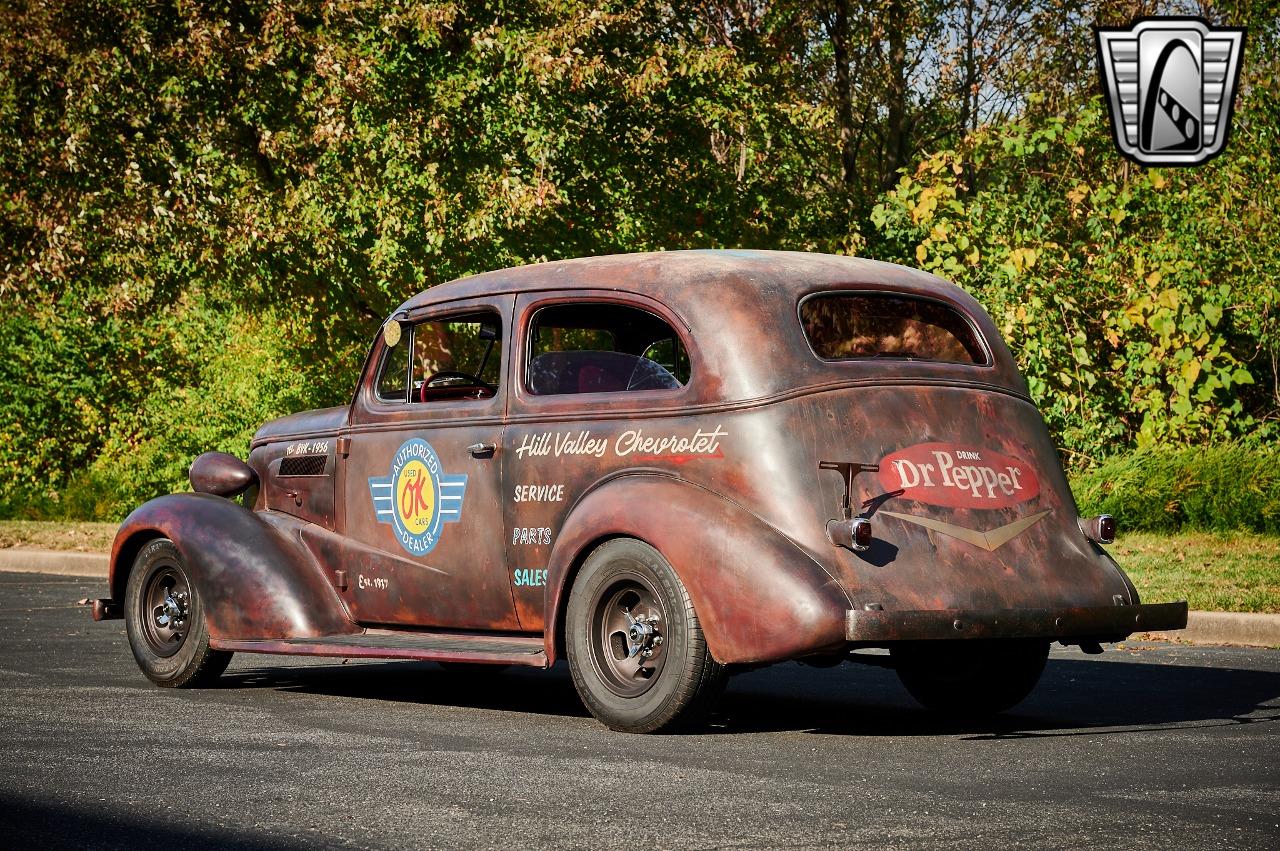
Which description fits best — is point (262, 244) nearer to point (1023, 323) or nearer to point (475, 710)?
point (1023, 323)

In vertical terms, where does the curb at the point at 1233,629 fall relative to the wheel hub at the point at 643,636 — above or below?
below

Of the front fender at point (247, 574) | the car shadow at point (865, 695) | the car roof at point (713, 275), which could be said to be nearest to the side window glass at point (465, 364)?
the car roof at point (713, 275)

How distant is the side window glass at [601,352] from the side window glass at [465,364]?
0.82ft

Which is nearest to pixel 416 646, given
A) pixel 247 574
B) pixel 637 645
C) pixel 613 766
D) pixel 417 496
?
pixel 417 496

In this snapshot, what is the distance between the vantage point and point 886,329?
24.5ft

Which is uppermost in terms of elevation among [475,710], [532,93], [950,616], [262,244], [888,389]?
[532,93]

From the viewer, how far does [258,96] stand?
17.5 meters

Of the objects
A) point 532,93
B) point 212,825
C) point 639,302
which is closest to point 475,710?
point 639,302

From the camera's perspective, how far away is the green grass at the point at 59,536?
1894cm

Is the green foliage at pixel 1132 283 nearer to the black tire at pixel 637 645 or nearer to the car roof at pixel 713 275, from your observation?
the car roof at pixel 713 275

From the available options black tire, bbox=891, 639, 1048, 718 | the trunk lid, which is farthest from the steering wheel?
black tire, bbox=891, 639, 1048, 718

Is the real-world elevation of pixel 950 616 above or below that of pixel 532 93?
below

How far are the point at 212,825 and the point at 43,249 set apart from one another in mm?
14335

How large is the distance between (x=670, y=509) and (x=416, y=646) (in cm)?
156
